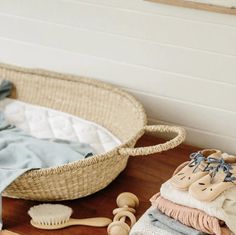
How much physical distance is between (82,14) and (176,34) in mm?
300

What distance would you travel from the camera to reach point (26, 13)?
64.4 inches

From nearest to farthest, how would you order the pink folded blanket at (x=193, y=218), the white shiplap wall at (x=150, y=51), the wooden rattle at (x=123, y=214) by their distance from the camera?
Answer: the pink folded blanket at (x=193, y=218) → the wooden rattle at (x=123, y=214) → the white shiplap wall at (x=150, y=51)

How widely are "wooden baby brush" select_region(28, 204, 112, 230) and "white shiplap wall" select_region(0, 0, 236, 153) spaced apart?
18.7 inches

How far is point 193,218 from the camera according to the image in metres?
1.04

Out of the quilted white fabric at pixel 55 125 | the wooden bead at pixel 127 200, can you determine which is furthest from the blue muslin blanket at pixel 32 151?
the wooden bead at pixel 127 200

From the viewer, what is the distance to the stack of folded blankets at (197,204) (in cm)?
102

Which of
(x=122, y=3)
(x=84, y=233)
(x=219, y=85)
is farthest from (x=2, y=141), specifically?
(x=219, y=85)

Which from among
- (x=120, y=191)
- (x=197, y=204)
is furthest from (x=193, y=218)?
(x=120, y=191)

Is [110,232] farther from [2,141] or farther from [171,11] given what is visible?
[171,11]

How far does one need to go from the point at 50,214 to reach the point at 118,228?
17 cm

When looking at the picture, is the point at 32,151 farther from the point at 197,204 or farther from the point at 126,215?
the point at 197,204

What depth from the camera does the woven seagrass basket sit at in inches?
46.3

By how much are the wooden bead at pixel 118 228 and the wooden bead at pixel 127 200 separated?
Answer: 4.1 inches

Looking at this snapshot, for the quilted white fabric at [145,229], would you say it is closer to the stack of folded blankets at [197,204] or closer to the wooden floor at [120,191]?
the stack of folded blankets at [197,204]
